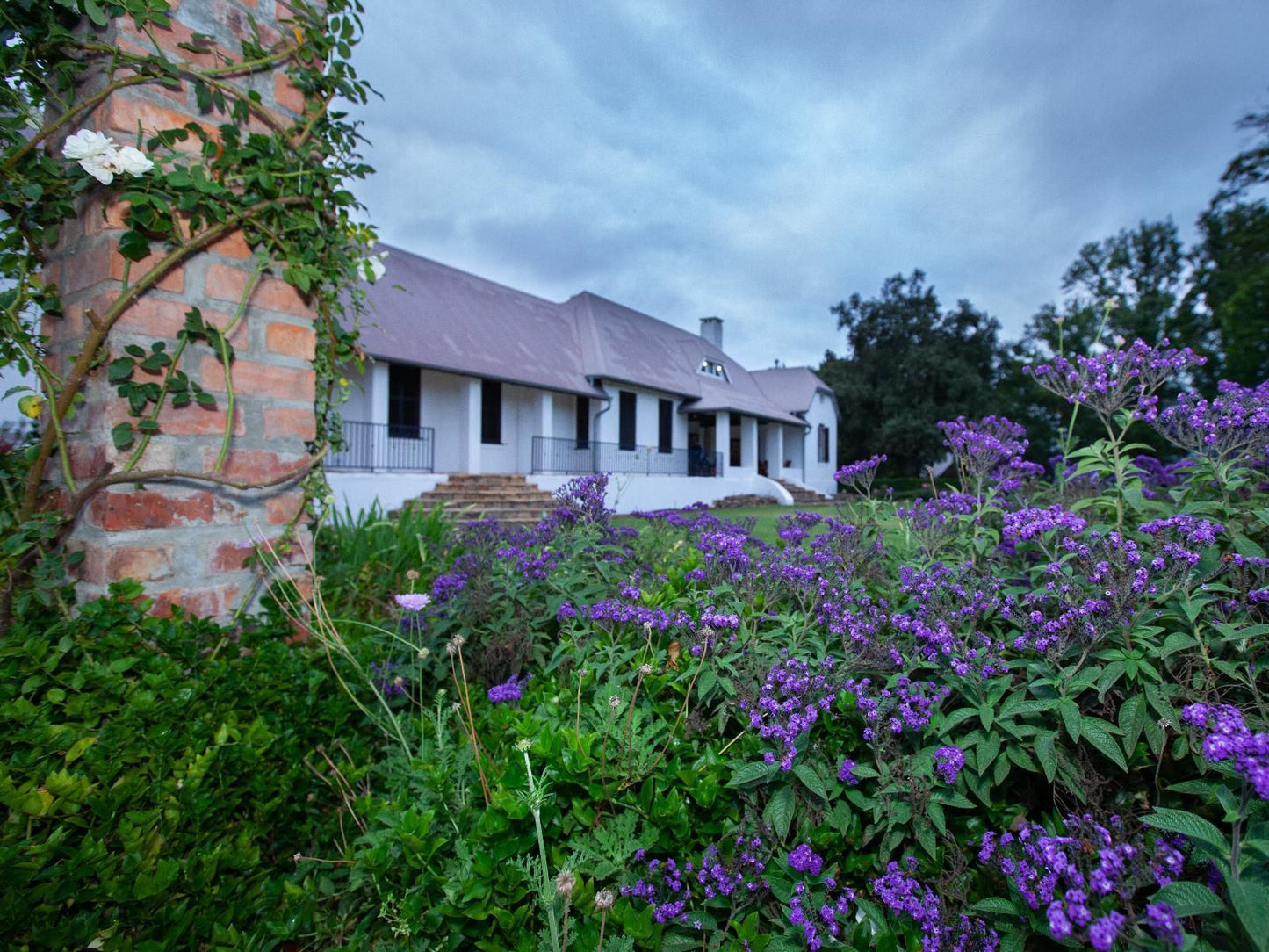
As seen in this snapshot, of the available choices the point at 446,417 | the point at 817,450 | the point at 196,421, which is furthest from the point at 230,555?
the point at 817,450

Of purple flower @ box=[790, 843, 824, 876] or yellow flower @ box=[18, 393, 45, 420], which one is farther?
yellow flower @ box=[18, 393, 45, 420]

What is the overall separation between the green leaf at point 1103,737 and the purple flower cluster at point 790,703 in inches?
19.8

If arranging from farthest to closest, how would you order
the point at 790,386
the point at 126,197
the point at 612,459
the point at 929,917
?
the point at 790,386 < the point at 612,459 < the point at 126,197 < the point at 929,917

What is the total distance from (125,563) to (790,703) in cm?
200

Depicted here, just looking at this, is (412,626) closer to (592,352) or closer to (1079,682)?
(1079,682)

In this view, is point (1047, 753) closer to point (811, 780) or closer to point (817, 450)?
point (811, 780)

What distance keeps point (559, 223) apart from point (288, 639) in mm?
18986

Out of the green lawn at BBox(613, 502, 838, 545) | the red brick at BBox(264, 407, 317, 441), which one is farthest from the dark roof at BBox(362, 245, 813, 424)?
the red brick at BBox(264, 407, 317, 441)

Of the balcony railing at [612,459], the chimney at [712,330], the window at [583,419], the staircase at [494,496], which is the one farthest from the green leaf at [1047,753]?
the chimney at [712,330]

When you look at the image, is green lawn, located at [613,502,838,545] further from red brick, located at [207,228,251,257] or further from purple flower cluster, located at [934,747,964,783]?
red brick, located at [207,228,251,257]

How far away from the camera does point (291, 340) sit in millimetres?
2223

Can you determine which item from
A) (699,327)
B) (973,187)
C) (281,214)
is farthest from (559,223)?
(281,214)

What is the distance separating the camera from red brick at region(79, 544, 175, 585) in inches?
68.9

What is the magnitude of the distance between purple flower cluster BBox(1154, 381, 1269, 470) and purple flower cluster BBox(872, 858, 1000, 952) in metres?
1.49
